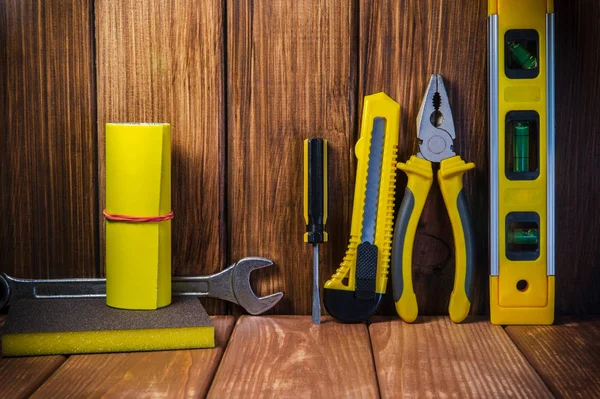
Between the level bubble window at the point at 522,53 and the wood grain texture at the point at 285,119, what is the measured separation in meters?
0.21

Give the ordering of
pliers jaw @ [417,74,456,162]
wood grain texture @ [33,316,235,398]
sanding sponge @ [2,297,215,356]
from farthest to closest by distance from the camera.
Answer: pliers jaw @ [417,74,456,162]
sanding sponge @ [2,297,215,356]
wood grain texture @ [33,316,235,398]

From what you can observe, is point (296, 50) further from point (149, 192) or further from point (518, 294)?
point (518, 294)

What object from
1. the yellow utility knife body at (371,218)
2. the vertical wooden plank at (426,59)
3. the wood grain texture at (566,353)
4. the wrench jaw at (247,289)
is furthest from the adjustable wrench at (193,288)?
the wood grain texture at (566,353)

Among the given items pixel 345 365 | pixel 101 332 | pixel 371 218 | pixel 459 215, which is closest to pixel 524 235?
pixel 459 215

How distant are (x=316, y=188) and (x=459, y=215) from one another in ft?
0.64

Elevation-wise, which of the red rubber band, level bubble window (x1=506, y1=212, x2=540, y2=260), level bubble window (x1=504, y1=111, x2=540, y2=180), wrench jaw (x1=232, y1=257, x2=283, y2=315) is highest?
level bubble window (x1=504, y1=111, x2=540, y2=180)

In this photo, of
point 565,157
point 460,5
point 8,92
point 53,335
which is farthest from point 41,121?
point 565,157

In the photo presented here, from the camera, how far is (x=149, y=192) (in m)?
1.14

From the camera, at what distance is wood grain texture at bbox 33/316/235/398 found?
94 centimetres

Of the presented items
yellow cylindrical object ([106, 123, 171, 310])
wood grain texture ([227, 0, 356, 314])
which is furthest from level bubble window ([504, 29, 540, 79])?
yellow cylindrical object ([106, 123, 171, 310])

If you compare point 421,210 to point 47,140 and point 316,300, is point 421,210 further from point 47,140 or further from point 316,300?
point 47,140

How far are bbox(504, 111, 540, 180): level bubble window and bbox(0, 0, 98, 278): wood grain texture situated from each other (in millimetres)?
580

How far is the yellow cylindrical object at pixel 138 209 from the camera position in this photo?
113cm

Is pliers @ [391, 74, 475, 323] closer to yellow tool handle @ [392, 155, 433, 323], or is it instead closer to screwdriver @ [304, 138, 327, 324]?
yellow tool handle @ [392, 155, 433, 323]
